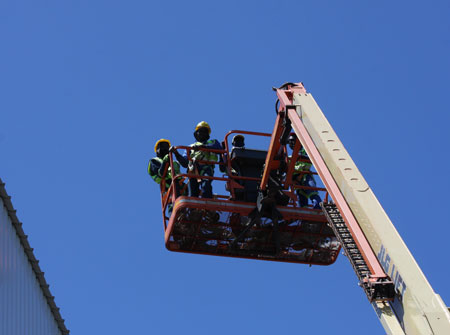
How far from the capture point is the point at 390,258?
8.79m

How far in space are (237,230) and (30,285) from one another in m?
4.35

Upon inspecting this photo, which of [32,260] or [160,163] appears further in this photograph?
[160,163]

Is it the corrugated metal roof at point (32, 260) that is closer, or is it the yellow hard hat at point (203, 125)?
the corrugated metal roof at point (32, 260)

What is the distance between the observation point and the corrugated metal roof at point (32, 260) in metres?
14.5

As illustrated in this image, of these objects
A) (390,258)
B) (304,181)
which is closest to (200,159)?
(304,181)

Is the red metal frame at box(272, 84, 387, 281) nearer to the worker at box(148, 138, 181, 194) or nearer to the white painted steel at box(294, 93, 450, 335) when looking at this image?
the white painted steel at box(294, 93, 450, 335)

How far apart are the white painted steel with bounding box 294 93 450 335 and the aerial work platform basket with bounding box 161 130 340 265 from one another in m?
4.15

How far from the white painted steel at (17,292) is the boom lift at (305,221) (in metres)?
2.91

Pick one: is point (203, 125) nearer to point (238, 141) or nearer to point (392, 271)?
point (238, 141)

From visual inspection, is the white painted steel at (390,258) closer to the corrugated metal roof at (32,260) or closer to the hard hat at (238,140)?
the hard hat at (238,140)

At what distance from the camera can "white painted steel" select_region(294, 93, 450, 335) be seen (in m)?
8.13

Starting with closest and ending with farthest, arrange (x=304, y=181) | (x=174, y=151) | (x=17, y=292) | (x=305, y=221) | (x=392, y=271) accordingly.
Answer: (x=392, y=271) < (x=17, y=292) < (x=305, y=221) < (x=174, y=151) < (x=304, y=181)

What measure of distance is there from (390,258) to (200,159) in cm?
744

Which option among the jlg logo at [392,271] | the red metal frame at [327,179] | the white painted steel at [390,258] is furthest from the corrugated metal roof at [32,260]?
the jlg logo at [392,271]
